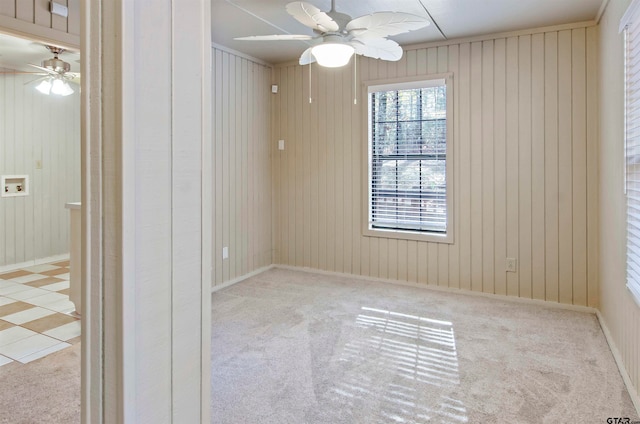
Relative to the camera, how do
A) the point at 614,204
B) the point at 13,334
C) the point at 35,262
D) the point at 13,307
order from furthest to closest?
1. the point at 35,262
2. the point at 13,307
3. the point at 13,334
4. the point at 614,204

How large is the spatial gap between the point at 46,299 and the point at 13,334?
910 mm

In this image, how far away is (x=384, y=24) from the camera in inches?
92.4

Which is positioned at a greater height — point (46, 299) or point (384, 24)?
point (384, 24)

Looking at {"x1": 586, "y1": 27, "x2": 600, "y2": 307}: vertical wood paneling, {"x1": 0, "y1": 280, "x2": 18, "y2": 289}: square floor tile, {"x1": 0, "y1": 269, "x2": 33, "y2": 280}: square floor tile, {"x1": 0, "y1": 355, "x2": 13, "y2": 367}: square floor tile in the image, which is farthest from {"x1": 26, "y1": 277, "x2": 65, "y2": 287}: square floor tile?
{"x1": 586, "y1": 27, "x2": 600, "y2": 307}: vertical wood paneling

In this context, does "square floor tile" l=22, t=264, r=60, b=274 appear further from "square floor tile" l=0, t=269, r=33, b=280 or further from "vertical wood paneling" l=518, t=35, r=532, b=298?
"vertical wood paneling" l=518, t=35, r=532, b=298

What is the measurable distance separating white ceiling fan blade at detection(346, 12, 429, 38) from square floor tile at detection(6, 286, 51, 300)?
3762mm

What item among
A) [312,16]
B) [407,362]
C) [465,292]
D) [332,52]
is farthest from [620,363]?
[312,16]

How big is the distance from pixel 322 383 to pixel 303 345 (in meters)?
0.53

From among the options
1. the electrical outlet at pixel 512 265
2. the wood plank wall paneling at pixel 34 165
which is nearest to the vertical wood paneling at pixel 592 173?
the electrical outlet at pixel 512 265

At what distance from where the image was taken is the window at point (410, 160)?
161 inches

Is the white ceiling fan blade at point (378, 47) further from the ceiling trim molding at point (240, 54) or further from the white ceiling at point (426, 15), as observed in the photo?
the ceiling trim molding at point (240, 54)

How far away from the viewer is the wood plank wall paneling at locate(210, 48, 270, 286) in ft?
14.0

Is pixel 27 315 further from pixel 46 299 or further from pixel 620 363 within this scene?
pixel 620 363

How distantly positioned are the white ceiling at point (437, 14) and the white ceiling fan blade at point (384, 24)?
0.80 metres
